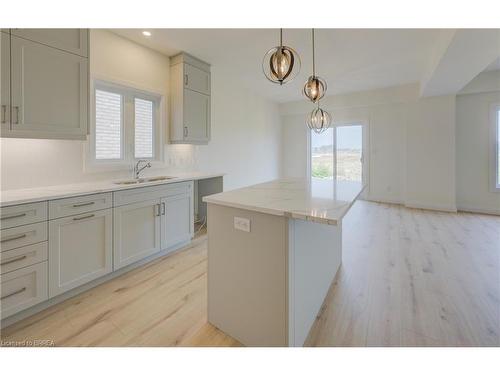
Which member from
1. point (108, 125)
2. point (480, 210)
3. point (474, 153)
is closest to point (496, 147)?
A: point (474, 153)

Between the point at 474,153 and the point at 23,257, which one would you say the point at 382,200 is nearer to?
the point at 474,153

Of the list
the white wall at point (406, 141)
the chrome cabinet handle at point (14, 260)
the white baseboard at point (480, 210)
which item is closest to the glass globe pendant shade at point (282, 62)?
the chrome cabinet handle at point (14, 260)

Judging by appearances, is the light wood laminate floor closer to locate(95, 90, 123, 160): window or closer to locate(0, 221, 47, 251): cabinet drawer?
locate(0, 221, 47, 251): cabinet drawer

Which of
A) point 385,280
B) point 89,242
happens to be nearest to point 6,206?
point 89,242

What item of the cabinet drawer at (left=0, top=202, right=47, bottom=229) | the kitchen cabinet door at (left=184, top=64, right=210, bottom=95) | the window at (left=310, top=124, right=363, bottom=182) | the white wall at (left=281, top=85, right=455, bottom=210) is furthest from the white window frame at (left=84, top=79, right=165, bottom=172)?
the white wall at (left=281, top=85, right=455, bottom=210)

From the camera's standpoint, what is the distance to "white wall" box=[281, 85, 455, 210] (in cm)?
531

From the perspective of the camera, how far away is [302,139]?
7.45 m

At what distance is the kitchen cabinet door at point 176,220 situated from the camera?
9.90 feet

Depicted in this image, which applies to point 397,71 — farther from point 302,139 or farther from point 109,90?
point 109,90

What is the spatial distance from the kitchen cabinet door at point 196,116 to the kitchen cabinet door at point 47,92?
1.48m

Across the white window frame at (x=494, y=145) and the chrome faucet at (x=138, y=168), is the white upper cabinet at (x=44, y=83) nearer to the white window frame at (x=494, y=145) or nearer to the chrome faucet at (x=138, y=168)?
the chrome faucet at (x=138, y=168)

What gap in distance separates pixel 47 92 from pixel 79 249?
1.36 meters

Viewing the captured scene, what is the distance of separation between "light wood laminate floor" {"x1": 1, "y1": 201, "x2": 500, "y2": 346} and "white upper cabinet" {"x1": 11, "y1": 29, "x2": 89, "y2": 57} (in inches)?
85.5

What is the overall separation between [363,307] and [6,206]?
2.72 metres
